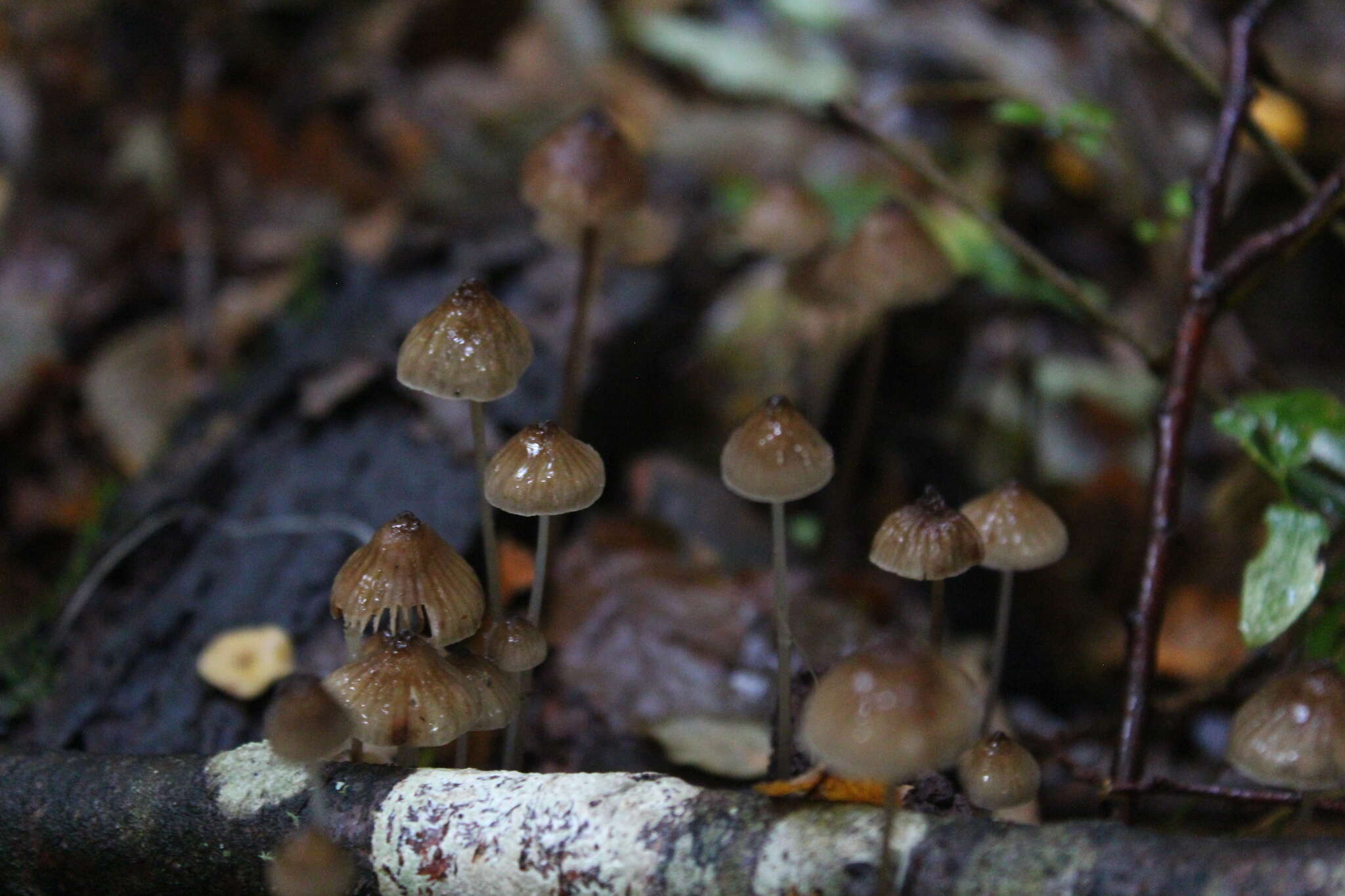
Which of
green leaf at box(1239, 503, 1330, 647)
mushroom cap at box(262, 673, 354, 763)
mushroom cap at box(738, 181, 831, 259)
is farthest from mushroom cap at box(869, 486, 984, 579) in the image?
mushroom cap at box(738, 181, 831, 259)

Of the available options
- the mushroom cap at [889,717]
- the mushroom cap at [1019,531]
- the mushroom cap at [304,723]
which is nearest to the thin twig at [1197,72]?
the mushroom cap at [1019,531]

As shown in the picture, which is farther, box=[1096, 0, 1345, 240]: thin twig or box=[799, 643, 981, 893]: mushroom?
box=[1096, 0, 1345, 240]: thin twig

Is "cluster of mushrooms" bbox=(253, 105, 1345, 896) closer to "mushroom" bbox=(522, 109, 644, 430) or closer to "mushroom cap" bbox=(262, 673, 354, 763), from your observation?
"mushroom cap" bbox=(262, 673, 354, 763)

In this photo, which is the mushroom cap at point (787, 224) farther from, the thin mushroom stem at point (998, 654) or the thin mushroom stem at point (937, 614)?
the thin mushroom stem at point (937, 614)

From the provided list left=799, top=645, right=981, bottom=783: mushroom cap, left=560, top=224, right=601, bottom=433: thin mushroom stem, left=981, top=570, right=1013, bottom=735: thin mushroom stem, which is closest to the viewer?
left=799, top=645, right=981, bottom=783: mushroom cap

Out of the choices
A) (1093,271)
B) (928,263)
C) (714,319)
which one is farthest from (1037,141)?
(928,263)

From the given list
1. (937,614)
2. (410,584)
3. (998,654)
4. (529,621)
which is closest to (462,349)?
(410,584)

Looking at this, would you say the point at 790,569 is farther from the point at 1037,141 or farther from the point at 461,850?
the point at 1037,141

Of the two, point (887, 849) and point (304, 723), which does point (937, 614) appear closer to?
point (887, 849)
